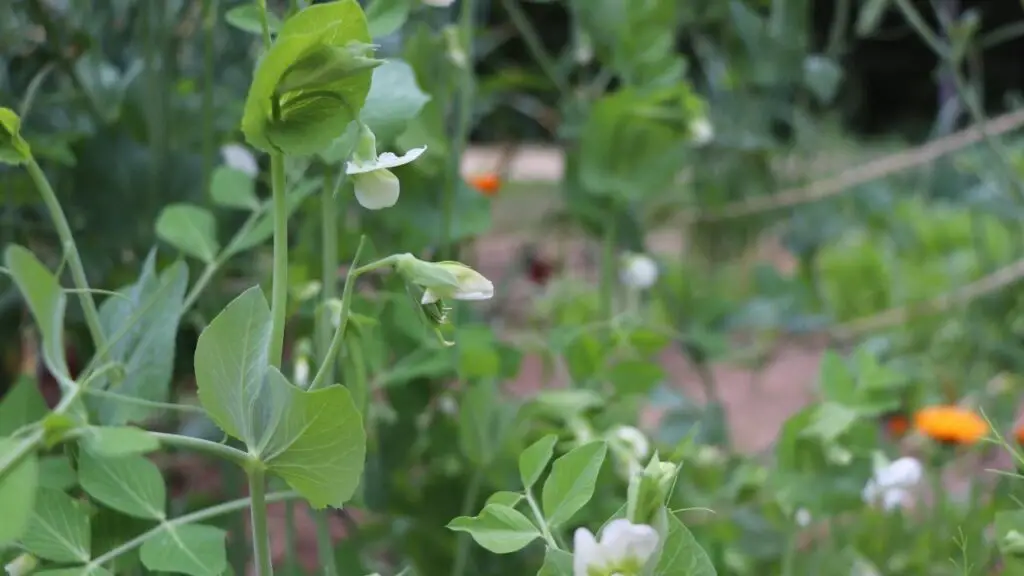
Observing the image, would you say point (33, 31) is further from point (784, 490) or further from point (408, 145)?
point (784, 490)

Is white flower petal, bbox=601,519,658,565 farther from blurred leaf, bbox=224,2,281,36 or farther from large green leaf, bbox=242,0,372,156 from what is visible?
blurred leaf, bbox=224,2,281,36

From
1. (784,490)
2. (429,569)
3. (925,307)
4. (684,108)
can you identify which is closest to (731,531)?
(784,490)

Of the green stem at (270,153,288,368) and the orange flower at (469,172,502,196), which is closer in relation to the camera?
the green stem at (270,153,288,368)

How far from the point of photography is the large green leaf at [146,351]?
1.31 ft

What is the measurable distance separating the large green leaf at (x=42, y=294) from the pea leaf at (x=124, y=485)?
0.11m

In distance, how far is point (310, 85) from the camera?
11.0 inches

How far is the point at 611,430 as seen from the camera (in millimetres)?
Result: 567

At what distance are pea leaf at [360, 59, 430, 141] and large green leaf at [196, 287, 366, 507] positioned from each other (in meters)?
0.12

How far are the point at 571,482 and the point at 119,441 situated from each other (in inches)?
5.9

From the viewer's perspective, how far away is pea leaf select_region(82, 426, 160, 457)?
0.84 feet

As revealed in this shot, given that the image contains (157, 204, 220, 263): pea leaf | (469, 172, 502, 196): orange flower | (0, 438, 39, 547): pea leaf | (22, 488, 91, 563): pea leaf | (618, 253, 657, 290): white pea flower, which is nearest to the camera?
(0, 438, 39, 547): pea leaf

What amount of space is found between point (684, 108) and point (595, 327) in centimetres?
21

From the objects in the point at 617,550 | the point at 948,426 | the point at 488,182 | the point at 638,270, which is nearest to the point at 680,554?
the point at 617,550

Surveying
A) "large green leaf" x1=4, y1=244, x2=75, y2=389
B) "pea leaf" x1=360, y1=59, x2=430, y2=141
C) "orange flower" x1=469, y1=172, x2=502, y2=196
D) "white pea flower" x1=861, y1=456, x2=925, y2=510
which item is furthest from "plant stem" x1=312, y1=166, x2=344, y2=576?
"orange flower" x1=469, y1=172, x2=502, y2=196
